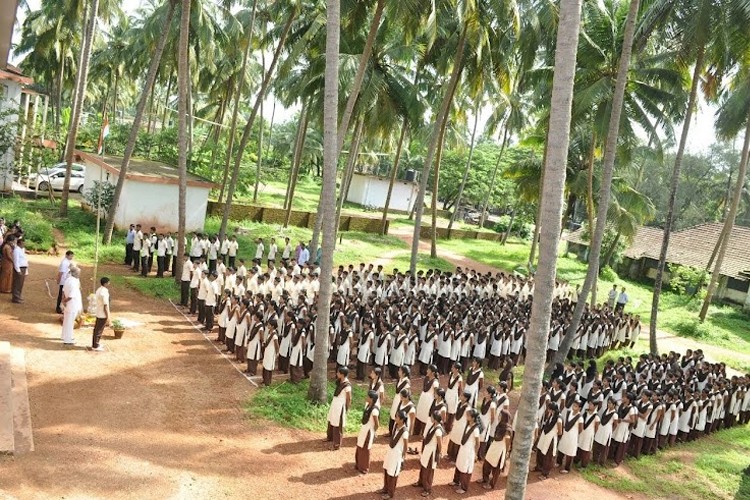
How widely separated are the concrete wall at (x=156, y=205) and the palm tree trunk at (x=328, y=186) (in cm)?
1286

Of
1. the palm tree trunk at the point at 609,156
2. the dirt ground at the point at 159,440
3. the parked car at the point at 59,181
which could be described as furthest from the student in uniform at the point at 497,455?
the parked car at the point at 59,181

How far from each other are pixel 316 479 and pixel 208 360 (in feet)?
15.2

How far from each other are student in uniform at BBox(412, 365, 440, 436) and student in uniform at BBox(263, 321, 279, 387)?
2.78 m

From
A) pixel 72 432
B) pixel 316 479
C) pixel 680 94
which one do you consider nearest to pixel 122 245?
pixel 72 432

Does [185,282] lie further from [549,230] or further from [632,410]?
[549,230]

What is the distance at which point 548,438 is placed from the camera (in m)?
10.4

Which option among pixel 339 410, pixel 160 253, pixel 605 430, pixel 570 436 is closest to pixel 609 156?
Result: pixel 605 430

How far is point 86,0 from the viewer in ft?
80.9

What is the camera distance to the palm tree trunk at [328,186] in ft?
33.3

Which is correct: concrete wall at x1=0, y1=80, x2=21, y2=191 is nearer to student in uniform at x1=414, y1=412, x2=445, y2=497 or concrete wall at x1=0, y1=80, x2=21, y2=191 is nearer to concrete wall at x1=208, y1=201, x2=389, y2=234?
concrete wall at x1=208, y1=201, x2=389, y2=234

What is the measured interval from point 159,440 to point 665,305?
927 inches

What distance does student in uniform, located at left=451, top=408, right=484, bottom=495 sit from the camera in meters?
9.24

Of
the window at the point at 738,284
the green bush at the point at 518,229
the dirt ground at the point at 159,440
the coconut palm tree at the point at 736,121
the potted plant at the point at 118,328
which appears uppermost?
the coconut palm tree at the point at 736,121

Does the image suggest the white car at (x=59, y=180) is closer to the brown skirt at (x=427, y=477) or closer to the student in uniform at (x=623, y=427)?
the brown skirt at (x=427, y=477)
